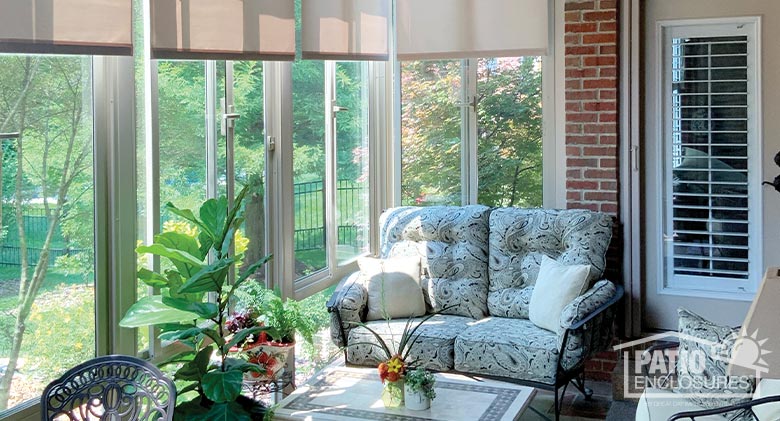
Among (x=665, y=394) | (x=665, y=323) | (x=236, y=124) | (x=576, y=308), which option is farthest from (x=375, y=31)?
(x=665, y=394)

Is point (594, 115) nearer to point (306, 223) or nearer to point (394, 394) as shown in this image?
point (306, 223)

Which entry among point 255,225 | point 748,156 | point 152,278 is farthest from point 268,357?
point 748,156

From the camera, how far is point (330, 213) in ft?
17.3

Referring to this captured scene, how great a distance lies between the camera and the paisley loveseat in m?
4.29

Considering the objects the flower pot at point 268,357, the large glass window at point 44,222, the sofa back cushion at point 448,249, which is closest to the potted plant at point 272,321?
the flower pot at point 268,357

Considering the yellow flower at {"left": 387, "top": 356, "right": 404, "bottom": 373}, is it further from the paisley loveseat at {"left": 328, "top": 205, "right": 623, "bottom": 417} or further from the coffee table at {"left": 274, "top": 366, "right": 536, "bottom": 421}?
the paisley loveseat at {"left": 328, "top": 205, "right": 623, "bottom": 417}

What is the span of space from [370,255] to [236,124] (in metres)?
1.96

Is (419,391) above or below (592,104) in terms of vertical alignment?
below

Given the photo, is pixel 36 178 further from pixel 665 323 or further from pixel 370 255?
pixel 665 323

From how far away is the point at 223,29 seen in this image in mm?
3840

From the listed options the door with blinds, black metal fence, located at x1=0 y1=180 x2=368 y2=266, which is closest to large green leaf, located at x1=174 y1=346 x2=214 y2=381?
black metal fence, located at x1=0 y1=180 x2=368 y2=266

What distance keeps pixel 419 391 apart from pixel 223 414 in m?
0.80

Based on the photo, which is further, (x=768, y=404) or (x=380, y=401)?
(x=380, y=401)

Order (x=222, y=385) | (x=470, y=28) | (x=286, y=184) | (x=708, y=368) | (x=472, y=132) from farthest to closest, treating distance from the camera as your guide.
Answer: (x=472, y=132), (x=470, y=28), (x=286, y=184), (x=222, y=385), (x=708, y=368)
